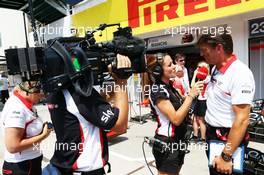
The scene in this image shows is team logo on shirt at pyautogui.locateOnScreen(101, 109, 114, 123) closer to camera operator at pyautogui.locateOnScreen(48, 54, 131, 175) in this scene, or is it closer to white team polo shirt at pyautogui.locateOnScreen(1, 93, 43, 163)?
camera operator at pyautogui.locateOnScreen(48, 54, 131, 175)

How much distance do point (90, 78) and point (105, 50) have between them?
0.21 m

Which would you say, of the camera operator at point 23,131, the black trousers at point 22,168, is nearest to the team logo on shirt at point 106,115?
the camera operator at point 23,131

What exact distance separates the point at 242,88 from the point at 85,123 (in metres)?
1.21

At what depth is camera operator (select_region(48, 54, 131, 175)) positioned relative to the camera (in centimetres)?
135

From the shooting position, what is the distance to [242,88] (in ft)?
6.07

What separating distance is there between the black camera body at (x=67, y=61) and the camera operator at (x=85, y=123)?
0.23ft

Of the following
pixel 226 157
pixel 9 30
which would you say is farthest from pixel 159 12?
pixel 9 30

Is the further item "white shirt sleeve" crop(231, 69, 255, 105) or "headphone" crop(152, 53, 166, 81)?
"headphone" crop(152, 53, 166, 81)

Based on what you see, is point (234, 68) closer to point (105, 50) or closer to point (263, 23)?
point (105, 50)

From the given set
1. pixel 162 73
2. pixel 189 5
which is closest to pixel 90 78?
pixel 162 73

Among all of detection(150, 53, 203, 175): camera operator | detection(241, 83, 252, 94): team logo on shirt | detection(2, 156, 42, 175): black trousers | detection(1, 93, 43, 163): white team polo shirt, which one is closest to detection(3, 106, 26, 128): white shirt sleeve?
detection(1, 93, 43, 163): white team polo shirt

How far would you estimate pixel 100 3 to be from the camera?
9031mm

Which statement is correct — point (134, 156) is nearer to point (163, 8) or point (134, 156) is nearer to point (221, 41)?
point (221, 41)

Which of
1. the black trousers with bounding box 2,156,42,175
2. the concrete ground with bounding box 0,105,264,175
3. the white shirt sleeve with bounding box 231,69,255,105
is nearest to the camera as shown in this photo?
the white shirt sleeve with bounding box 231,69,255,105
